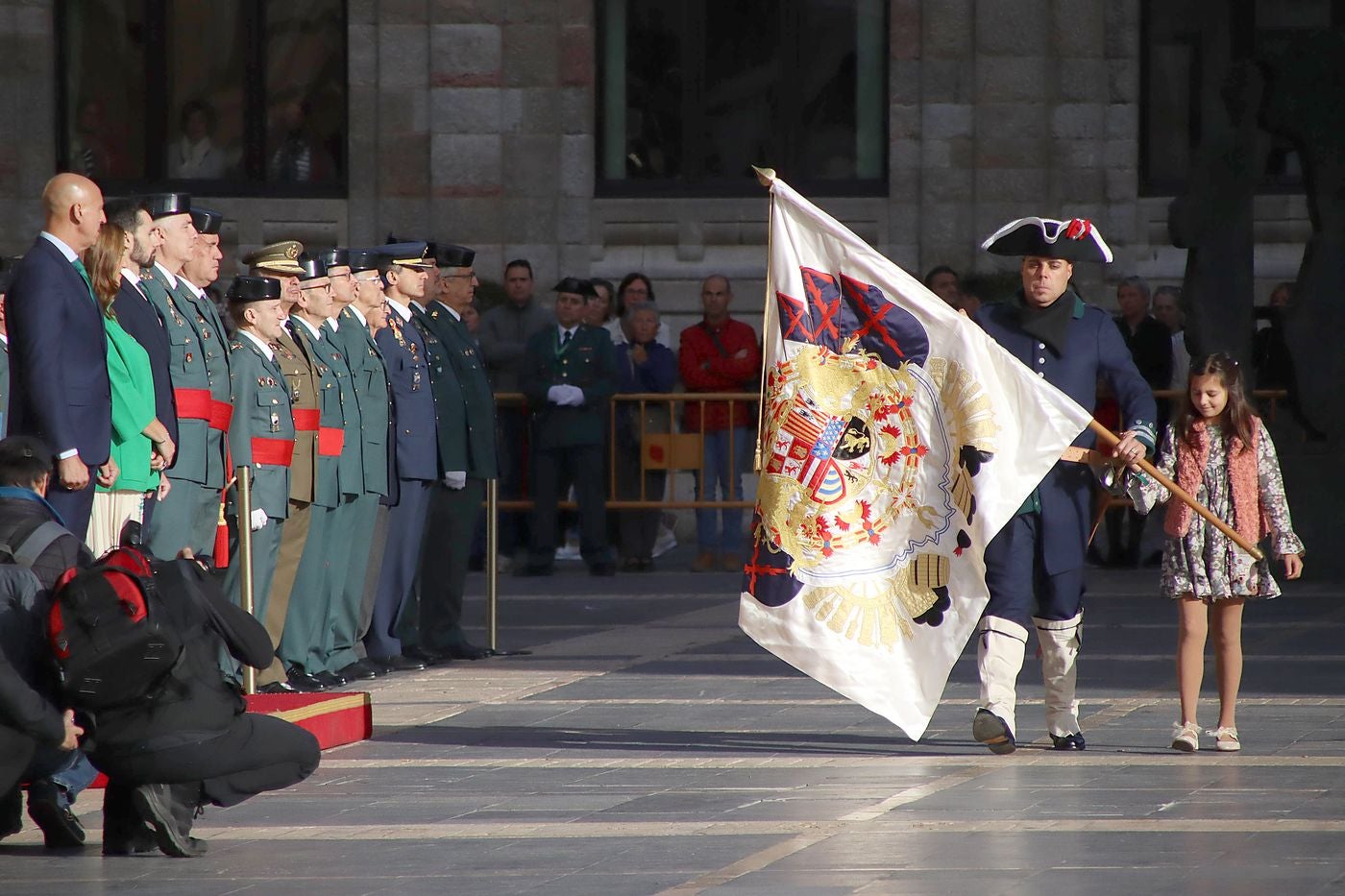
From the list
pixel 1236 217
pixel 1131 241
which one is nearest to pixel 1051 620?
pixel 1236 217

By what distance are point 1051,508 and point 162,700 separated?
3.65m

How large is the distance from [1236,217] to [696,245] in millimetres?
6067

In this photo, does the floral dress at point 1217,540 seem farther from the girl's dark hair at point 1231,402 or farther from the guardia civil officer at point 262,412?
→ the guardia civil officer at point 262,412

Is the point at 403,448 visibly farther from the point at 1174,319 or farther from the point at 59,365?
the point at 1174,319

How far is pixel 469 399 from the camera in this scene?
12633 millimetres

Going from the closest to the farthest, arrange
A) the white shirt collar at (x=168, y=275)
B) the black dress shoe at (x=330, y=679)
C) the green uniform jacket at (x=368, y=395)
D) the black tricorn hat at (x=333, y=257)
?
1. the white shirt collar at (x=168, y=275)
2. the black dress shoe at (x=330, y=679)
3. the black tricorn hat at (x=333, y=257)
4. the green uniform jacket at (x=368, y=395)

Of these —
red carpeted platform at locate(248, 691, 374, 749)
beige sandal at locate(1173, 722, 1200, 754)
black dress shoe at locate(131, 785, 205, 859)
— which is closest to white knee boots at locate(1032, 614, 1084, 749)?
beige sandal at locate(1173, 722, 1200, 754)

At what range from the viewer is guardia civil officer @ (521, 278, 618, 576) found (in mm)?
16609

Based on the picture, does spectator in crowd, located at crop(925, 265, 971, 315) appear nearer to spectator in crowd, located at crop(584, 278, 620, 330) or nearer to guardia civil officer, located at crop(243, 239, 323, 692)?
spectator in crowd, located at crop(584, 278, 620, 330)

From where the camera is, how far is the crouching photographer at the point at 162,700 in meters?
6.99

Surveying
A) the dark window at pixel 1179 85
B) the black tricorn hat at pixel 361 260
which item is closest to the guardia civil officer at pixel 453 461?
the black tricorn hat at pixel 361 260

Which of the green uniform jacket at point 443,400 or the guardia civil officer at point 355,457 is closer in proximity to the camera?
the guardia civil officer at point 355,457

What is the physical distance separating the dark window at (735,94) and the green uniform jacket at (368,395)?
959cm

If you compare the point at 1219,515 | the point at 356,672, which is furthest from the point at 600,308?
the point at 1219,515
